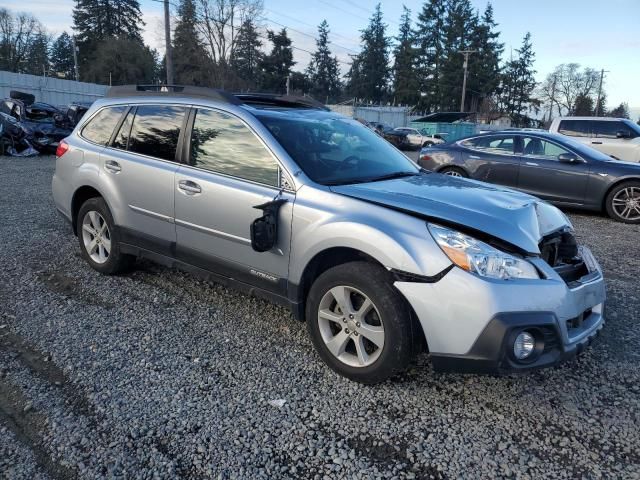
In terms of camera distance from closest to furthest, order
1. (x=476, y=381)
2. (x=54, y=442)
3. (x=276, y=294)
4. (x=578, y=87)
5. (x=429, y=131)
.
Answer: (x=54, y=442), (x=476, y=381), (x=276, y=294), (x=429, y=131), (x=578, y=87)

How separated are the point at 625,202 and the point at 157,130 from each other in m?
7.53

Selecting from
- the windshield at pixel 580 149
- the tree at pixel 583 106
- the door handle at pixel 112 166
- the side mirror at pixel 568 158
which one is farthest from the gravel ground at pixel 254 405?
the tree at pixel 583 106

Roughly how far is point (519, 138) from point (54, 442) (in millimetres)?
8673

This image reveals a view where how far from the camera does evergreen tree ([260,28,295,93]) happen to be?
6688 centimetres

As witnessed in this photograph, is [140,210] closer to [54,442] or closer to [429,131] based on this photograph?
[54,442]

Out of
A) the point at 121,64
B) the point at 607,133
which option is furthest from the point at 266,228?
the point at 121,64

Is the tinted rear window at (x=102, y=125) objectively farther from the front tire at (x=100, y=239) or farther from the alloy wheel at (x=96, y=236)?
the alloy wheel at (x=96, y=236)

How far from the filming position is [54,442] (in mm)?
2473

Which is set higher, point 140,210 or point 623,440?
point 140,210

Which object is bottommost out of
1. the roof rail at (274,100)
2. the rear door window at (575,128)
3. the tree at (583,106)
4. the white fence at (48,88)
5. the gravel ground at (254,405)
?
the gravel ground at (254,405)

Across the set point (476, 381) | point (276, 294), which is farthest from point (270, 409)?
point (476, 381)

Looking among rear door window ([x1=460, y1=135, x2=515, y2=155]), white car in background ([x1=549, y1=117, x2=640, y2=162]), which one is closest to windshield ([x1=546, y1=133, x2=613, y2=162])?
rear door window ([x1=460, y1=135, x2=515, y2=155])

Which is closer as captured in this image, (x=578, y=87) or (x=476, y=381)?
(x=476, y=381)

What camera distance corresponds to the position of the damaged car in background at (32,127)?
49.7 ft
